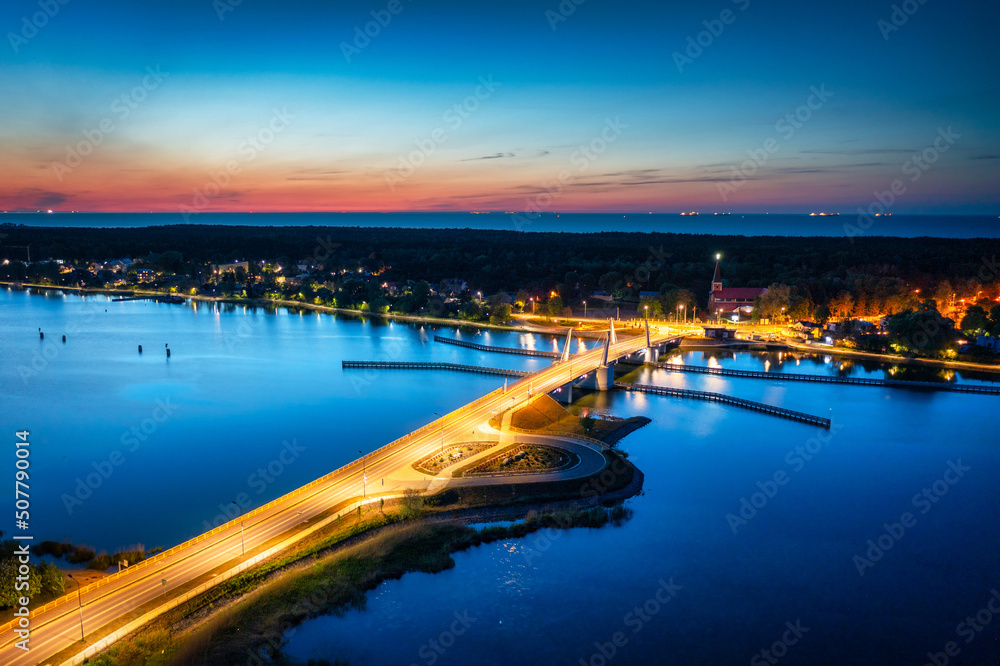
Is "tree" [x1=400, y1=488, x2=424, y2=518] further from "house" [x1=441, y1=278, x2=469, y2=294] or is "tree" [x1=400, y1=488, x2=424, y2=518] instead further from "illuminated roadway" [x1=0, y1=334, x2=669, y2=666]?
"house" [x1=441, y1=278, x2=469, y2=294]

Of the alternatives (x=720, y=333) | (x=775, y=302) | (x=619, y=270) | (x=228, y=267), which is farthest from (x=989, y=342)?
(x=228, y=267)

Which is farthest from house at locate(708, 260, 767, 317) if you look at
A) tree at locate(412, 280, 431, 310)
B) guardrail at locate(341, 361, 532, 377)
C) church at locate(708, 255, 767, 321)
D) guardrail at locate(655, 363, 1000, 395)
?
guardrail at locate(341, 361, 532, 377)

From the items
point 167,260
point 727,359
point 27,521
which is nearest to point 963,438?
point 727,359

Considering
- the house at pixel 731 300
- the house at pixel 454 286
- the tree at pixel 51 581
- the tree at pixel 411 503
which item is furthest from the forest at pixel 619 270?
the tree at pixel 51 581

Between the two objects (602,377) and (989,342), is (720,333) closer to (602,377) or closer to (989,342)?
(989,342)

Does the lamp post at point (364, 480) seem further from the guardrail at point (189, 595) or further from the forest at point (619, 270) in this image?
the forest at point (619, 270)

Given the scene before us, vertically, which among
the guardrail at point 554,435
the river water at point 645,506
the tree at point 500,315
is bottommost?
the river water at point 645,506
